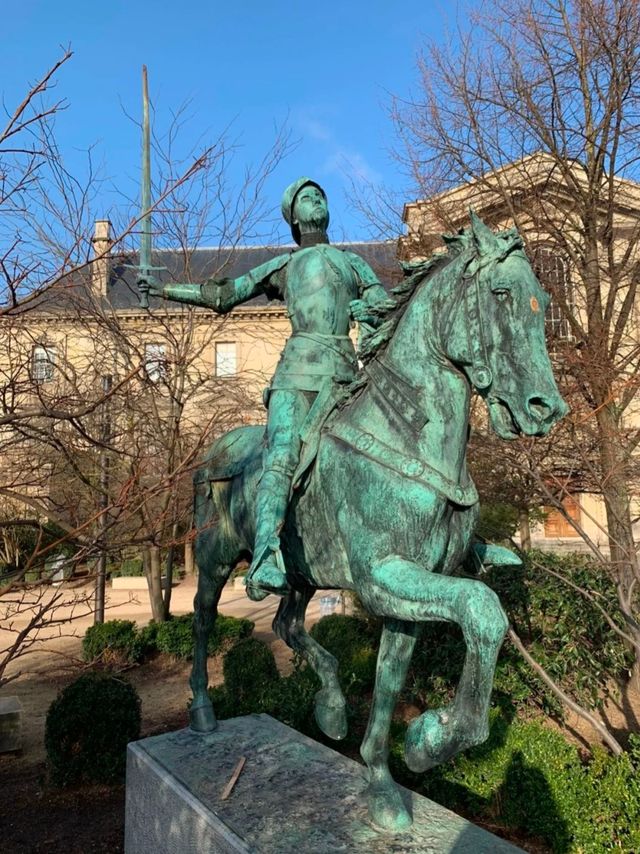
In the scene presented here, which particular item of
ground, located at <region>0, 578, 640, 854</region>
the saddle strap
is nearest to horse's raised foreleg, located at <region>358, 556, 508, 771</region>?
the saddle strap

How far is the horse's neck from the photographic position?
2.58 meters

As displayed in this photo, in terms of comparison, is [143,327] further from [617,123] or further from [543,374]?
[543,374]

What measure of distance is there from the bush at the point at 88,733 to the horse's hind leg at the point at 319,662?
3158 millimetres

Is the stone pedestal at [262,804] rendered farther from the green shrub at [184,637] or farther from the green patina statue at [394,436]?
the green shrub at [184,637]

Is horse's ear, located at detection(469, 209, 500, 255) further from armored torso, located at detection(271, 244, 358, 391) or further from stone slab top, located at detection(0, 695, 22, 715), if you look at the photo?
stone slab top, located at detection(0, 695, 22, 715)

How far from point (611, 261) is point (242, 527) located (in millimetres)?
7115

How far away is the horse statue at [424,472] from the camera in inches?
87.2

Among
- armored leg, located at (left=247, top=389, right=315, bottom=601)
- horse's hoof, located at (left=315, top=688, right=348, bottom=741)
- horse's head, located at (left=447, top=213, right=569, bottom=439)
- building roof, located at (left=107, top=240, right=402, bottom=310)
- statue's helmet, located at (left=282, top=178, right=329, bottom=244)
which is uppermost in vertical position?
building roof, located at (left=107, top=240, right=402, bottom=310)

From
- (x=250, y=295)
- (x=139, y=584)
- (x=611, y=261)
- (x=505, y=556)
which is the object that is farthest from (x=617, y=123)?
(x=139, y=584)

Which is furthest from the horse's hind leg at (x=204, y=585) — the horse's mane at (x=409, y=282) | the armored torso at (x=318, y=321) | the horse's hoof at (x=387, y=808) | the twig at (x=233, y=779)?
the horse's mane at (x=409, y=282)

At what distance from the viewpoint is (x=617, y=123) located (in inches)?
333

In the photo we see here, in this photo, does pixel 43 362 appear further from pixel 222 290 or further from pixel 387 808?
pixel 387 808

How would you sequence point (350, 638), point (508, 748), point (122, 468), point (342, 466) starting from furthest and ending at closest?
1. point (122, 468)
2. point (350, 638)
3. point (508, 748)
4. point (342, 466)

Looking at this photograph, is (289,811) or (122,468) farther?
(122,468)
